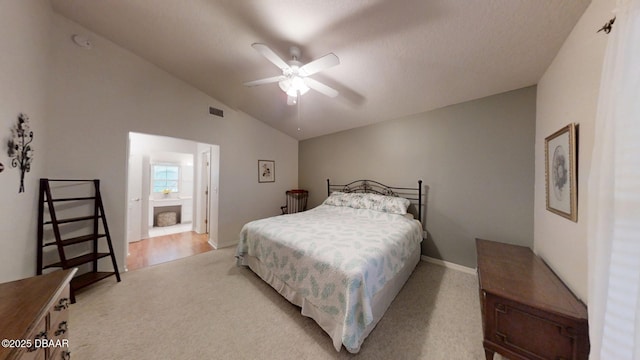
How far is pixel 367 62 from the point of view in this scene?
2.26 metres

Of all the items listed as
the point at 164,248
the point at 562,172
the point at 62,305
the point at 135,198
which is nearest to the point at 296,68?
the point at 62,305

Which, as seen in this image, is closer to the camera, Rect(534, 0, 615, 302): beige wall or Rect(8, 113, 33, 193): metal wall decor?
Rect(534, 0, 615, 302): beige wall

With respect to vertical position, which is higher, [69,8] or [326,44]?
[69,8]

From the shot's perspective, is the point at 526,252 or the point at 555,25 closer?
the point at 555,25

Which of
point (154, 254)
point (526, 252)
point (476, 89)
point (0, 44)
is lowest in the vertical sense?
point (154, 254)

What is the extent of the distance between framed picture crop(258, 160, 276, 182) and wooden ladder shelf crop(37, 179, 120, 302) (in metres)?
2.40

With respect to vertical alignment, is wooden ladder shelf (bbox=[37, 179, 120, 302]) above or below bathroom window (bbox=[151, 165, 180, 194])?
below

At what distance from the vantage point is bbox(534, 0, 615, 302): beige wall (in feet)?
4.04

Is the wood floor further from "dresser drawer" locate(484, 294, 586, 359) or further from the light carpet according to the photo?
"dresser drawer" locate(484, 294, 586, 359)

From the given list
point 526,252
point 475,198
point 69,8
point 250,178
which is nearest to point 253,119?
point 250,178

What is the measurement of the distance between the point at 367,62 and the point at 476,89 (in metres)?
1.39

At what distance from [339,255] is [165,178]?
6.18 m

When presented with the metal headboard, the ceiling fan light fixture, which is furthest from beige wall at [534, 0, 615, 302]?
the ceiling fan light fixture

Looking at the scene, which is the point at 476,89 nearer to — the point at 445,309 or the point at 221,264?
the point at 445,309
